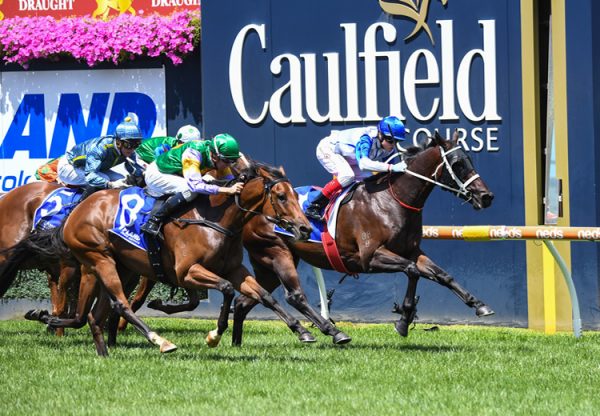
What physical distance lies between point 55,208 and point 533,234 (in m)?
4.19

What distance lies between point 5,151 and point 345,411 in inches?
325

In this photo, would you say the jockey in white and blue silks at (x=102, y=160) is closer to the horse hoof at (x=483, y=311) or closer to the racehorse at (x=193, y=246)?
the racehorse at (x=193, y=246)

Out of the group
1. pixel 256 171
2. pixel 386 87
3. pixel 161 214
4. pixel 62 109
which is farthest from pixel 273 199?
pixel 62 109

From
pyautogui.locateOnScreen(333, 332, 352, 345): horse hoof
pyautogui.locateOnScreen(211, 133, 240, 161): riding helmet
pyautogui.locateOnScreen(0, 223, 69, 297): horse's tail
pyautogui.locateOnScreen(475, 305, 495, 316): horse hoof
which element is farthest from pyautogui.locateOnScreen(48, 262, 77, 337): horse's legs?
pyautogui.locateOnScreen(475, 305, 495, 316): horse hoof

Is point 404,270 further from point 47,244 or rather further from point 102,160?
point 47,244

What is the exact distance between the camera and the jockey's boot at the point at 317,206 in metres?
10.6

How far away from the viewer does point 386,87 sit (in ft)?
40.9

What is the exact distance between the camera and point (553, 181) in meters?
12.0

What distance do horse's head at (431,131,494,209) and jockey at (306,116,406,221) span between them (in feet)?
1.14

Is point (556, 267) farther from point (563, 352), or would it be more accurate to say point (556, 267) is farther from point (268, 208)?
point (268, 208)

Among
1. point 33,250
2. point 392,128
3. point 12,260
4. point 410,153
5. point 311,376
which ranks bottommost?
point 311,376

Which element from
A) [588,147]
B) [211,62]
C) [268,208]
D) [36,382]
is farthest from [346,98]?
[36,382]

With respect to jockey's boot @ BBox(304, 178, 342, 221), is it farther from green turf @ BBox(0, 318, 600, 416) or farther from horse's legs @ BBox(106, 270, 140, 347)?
horse's legs @ BBox(106, 270, 140, 347)

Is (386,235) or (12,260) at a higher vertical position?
(386,235)
